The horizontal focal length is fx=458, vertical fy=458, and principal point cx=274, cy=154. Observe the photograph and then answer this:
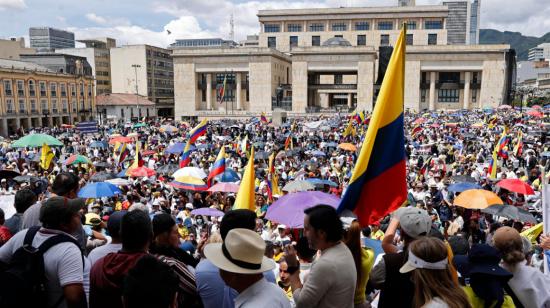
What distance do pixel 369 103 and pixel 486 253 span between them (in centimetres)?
6771

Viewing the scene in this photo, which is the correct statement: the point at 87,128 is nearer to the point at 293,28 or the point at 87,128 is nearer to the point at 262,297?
the point at 262,297

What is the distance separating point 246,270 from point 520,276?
2.27 meters

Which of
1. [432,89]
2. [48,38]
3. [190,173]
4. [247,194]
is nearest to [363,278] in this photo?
[247,194]

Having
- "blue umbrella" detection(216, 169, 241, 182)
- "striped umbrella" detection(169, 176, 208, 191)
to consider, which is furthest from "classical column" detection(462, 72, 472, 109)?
"striped umbrella" detection(169, 176, 208, 191)

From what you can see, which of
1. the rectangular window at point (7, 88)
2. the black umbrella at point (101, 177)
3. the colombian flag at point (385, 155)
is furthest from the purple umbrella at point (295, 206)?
the rectangular window at point (7, 88)

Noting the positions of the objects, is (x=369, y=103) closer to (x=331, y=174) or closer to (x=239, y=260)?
(x=331, y=174)

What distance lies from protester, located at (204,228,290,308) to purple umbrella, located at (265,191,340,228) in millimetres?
3019

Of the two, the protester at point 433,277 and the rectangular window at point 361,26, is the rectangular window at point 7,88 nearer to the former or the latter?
the rectangular window at point 361,26

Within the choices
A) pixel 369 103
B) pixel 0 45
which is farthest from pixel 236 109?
pixel 0 45

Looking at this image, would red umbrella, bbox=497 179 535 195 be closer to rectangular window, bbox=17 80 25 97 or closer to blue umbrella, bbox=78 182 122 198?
blue umbrella, bbox=78 182 122 198

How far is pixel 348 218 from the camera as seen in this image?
476cm

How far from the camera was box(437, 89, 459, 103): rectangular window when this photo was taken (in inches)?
2891

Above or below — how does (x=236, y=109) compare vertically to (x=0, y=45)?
below

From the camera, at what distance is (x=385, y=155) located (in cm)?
460
